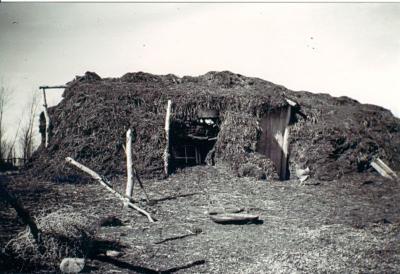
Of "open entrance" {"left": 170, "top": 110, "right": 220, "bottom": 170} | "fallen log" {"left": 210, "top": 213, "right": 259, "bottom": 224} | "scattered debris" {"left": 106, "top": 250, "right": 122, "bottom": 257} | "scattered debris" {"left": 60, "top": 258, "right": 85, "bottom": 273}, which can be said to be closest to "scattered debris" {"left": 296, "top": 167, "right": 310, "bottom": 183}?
"open entrance" {"left": 170, "top": 110, "right": 220, "bottom": 170}

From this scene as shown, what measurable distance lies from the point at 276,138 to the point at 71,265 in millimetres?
10528

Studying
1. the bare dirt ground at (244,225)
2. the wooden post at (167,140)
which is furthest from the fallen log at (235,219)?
the wooden post at (167,140)

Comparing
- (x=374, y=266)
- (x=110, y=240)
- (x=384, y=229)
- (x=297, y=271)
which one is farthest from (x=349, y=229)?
(x=110, y=240)

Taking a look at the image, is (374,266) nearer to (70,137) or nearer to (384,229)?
(384,229)

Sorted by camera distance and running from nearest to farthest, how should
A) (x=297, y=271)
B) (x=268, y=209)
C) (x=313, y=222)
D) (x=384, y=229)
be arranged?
1. (x=297, y=271)
2. (x=384, y=229)
3. (x=313, y=222)
4. (x=268, y=209)

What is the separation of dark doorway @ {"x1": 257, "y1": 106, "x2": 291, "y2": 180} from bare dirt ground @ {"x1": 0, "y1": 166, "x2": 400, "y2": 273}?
148 cm

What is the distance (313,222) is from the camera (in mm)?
8773

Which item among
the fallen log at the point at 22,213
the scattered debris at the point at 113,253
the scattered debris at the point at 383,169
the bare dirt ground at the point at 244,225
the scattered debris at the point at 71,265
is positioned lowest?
the bare dirt ground at the point at 244,225

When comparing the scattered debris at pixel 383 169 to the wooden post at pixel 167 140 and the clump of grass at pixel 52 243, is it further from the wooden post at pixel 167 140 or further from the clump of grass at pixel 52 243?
the clump of grass at pixel 52 243

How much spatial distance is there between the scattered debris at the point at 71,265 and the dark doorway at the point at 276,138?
9875mm

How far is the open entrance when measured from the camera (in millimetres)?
14648

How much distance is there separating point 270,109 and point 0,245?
1115 centimetres

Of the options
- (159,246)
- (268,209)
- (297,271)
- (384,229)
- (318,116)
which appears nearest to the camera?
(297,271)

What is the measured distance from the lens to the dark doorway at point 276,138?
14.3 m
